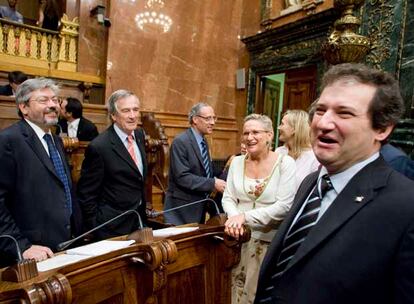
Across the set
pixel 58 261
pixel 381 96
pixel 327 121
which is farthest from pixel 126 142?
pixel 381 96

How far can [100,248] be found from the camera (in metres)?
1.43

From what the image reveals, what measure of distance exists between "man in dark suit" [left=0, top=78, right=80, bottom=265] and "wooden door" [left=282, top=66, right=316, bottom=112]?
4819 mm

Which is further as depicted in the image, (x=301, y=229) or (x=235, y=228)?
(x=235, y=228)

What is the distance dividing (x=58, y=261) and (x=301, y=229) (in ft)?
2.79

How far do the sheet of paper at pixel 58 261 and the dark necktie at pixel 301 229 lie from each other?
661 mm

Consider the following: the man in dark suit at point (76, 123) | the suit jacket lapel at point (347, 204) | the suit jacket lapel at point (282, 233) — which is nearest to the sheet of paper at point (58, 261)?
the suit jacket lapel at point (282, 233)

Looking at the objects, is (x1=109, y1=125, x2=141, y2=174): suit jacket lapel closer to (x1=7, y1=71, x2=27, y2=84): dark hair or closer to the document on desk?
the document on desk

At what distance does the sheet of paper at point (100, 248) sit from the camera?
1.37 meters

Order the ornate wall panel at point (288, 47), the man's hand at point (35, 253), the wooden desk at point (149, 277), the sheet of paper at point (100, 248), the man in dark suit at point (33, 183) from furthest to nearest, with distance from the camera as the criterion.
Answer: the ornate wall panel at point (288, 47) → the man in dark suit at point (33, 183) → the man's hand at point (35, 253) → the sheet of paper at point (100, 248) → the wooden desk at point (149, 277)

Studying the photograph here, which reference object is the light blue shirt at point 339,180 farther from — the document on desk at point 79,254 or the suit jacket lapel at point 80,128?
the suit jacket lapel at point 80,128

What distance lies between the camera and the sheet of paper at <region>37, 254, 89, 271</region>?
122 centimetres

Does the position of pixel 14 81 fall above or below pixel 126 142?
above

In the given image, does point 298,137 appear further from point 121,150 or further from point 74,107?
point 74,107

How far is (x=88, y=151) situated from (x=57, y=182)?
350 millimetres
